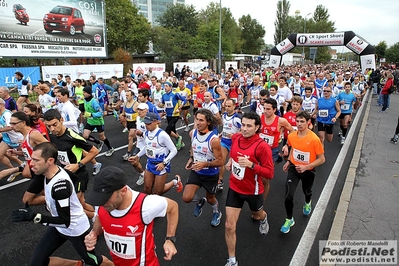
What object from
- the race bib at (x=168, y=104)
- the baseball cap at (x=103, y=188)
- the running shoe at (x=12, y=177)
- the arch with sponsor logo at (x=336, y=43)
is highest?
the arch with sponsor logo at (x=336, y=43)

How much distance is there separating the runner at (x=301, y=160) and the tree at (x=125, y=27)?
35878mm

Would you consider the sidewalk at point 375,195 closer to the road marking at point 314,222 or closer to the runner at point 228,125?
the road marking at point 314,222

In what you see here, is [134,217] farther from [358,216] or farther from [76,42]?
[76,42]

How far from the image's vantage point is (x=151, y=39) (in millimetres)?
40500

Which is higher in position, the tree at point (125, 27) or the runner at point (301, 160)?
the tree at point (125, 27)

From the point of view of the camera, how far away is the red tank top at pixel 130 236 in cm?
224

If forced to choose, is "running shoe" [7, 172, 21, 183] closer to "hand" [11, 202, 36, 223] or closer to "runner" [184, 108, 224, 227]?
"runner" [184, 108, 224, 227]

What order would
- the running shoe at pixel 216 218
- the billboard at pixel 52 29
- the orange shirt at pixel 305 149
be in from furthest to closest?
the billboard at pixel 52 29 < the running shoe at pixel 216 218 < the orange shirt at pixel 305 149

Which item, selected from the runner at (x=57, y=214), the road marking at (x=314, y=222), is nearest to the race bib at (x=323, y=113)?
the road marking at (x=314, y=222)

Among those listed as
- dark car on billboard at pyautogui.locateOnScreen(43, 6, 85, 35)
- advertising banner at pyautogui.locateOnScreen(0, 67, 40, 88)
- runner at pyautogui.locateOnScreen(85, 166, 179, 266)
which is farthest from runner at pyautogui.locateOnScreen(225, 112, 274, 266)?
dark car on billboard at pyautogui.locateOnScreen(43, 6, 85, 35)

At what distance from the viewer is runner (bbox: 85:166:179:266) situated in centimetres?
207

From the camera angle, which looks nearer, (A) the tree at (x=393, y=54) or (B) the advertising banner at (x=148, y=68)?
(B) the advertising banner at (x=148, y=68)

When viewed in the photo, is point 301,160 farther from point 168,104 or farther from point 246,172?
point 168,104

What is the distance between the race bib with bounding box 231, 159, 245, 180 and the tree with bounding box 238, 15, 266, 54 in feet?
247
